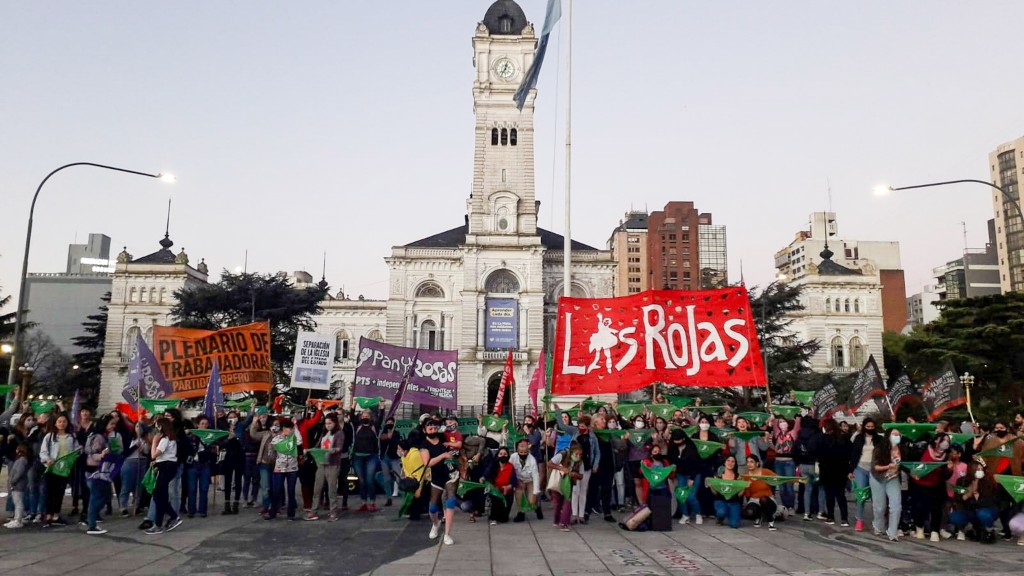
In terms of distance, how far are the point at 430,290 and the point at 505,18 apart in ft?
73.6

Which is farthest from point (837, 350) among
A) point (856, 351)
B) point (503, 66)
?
point (503, 66)

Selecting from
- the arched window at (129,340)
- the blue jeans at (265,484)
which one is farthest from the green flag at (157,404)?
the arched window at (129,340)

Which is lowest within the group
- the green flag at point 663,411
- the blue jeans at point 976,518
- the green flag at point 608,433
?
the blue jeans at point 976,518

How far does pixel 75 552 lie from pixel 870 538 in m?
11.1

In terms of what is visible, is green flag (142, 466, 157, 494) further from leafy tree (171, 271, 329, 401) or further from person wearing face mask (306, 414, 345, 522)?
leafy tree (171, 271, 329, 401)

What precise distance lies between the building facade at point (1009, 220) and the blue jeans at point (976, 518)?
3485 inches

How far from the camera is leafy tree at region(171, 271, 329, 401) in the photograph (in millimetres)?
46406

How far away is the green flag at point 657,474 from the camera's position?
12000 millimetres

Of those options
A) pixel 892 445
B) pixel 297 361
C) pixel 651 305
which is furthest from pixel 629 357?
pixel 297 361

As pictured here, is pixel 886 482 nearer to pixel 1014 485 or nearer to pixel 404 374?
pixel 1014 485

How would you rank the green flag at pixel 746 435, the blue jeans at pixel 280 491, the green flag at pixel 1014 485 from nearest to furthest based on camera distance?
the green flag at pixel 1014 485 → the blue jeans at pixel 280 491 → the green flag at pixel 746 435

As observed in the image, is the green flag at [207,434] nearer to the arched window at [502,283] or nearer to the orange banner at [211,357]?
the orange banner at [211,357]

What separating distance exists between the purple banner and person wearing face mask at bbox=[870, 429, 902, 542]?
31.3 feet

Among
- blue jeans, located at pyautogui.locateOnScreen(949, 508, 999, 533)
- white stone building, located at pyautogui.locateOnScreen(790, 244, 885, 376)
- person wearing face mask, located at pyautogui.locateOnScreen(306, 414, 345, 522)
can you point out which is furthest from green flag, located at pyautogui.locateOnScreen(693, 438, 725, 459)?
white stone building, located at pyautogui.locateOnScreen(790, 244, 885, 376)
